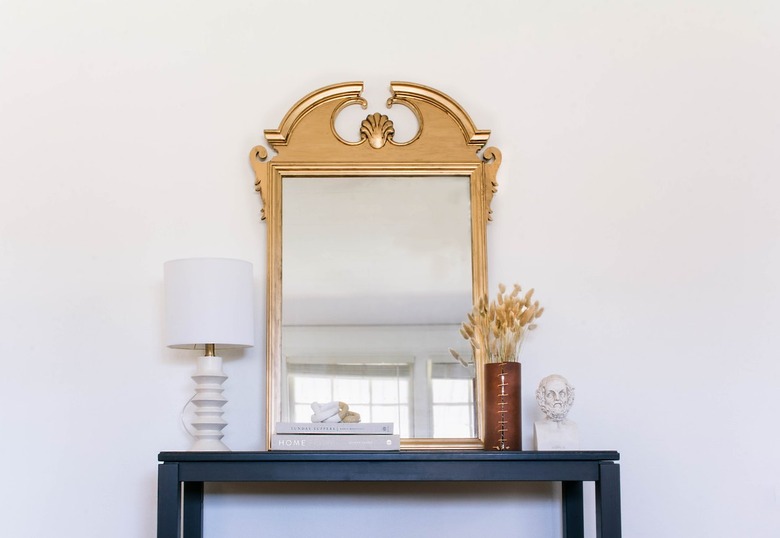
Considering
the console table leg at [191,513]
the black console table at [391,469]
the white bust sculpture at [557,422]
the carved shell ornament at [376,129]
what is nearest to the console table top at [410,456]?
the black console table at [391,469]

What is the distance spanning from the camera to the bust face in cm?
246

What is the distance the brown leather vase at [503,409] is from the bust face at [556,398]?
8 centimetres

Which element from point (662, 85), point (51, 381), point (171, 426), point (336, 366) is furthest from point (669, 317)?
point (51, 381)

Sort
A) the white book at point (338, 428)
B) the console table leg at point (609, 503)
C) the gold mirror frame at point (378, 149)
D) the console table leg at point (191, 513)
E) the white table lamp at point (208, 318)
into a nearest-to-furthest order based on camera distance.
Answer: the console table leg at point (609, 503)
the white book at point (338, 428)
the white table lamp at point (208, 318)
the console table leg at point (191, 513)
the gold mirror frame at point (378, 149)

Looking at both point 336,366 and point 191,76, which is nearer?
point 336,366

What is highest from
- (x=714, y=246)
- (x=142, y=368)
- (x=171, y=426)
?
(x=714, y=246)

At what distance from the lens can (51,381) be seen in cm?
274

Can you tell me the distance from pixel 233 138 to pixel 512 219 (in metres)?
0.91

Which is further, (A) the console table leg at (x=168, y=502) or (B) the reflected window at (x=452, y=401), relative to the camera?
(B) the reflected window at (x=452, y=401)

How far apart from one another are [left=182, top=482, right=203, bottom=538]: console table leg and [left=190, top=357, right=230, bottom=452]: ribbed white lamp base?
151 mm

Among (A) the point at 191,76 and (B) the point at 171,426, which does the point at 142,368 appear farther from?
(A) the point at 191,76

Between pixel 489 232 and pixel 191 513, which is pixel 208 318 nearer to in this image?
pixel 191 513

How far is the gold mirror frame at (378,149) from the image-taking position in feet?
9.05

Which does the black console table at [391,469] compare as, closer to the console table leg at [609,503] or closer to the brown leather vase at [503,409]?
the console table leg at [609,503]
